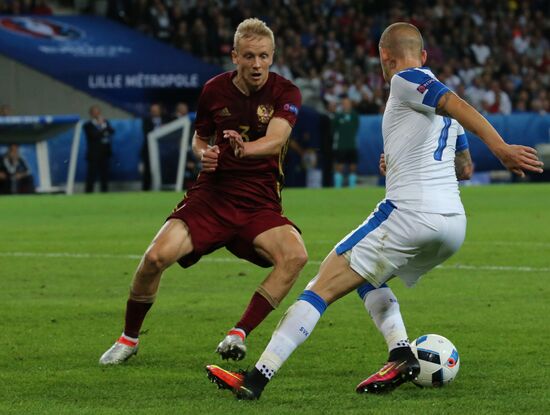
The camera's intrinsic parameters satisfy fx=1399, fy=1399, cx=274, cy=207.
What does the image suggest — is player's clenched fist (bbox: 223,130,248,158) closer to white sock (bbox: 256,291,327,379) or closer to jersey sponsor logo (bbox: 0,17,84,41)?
white sock (bbox: 256,291,327,379)

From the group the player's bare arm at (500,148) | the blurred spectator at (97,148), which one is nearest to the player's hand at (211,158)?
the player's bare arm at (500,148)

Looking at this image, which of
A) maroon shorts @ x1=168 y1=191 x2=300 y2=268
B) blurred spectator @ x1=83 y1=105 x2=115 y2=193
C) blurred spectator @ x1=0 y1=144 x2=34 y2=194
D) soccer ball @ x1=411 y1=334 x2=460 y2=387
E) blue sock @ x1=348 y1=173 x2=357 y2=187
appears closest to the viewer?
soccer ball @ x1=411 y1=334 x2=460 y2=387

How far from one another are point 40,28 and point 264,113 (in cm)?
2459

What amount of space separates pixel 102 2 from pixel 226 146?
2789 cm

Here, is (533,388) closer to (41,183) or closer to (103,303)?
(103,303)

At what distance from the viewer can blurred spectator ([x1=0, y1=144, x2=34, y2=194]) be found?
2699 cm

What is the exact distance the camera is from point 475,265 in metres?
13.9

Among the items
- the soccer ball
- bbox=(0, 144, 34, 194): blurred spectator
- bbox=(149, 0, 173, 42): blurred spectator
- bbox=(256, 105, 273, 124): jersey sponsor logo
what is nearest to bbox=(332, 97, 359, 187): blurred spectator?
bbox=(149, 0, 173, 42): blurred spectator

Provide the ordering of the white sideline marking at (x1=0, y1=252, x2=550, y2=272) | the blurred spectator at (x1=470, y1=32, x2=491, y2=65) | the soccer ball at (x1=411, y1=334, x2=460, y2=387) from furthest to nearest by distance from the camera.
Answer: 1. the blurred spectator at (x1=470, y1=32, x2=491, y2=65)
2. the white sideline marking at (x1=0, y1=252, x2=550, y2=272)
3. the soccer ball at (x1=411, y1=334, x2=460, y2=387)

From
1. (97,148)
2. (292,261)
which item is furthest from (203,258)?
(97,148)

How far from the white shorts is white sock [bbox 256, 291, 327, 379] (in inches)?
Result: 10.8

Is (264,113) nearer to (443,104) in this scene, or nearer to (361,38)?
(443,104)

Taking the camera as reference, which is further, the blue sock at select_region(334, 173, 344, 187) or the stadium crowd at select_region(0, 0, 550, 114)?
the stadium crowd at select_region(0, 0, 550, 114)

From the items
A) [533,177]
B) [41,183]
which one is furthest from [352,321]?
[533,177]
